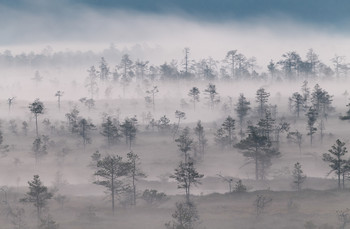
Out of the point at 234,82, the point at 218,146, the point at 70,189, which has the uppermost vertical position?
the point at 234,82

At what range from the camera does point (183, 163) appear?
269 ft

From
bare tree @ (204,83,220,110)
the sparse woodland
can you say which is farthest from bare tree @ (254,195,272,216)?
bare tree @ (204,83,220,110)

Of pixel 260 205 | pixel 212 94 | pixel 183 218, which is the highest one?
pixel 212 94

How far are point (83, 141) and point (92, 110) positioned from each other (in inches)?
1551

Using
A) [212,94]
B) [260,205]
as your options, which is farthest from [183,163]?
[212,94]

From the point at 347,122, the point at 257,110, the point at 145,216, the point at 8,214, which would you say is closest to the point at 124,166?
the point at 145,216

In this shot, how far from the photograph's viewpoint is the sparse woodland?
182ft

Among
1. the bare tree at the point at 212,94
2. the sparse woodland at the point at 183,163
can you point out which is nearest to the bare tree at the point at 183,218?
the sparse woodland at the point at 183,163

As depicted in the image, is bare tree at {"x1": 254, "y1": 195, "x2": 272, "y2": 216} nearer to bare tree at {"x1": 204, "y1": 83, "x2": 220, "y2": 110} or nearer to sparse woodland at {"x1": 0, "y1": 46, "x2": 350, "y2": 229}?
sparse woodland at {"x1": 0, "y1": 46, "x2": 350, "y2": 229}

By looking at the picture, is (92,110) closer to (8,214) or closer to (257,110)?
(257,110)

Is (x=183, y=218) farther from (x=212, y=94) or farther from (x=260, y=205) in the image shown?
(x=212, y=94)

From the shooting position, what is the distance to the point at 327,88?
531ft

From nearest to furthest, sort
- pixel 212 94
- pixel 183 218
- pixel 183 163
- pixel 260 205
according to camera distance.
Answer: pixel 183 218, pixel 260 205, pixel 183 163, pixel 212 94

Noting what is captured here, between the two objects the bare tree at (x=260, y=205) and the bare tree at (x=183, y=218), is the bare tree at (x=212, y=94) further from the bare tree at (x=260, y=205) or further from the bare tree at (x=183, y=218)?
the bare tree at (x=183, y=218)
